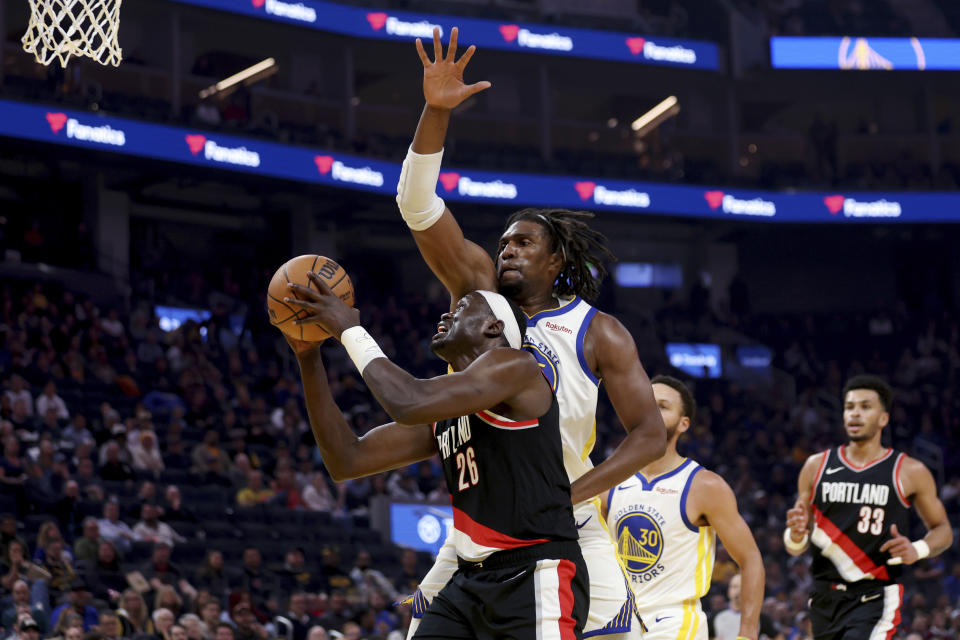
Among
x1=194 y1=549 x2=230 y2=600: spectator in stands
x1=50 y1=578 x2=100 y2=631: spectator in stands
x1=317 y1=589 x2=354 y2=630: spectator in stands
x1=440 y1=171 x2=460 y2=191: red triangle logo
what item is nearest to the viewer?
x1=50 y1=578 x2=100 y2=631: spectator in stands

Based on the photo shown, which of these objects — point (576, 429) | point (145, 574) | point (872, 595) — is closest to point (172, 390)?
point (145, 574)

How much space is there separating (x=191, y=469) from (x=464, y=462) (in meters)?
11.9

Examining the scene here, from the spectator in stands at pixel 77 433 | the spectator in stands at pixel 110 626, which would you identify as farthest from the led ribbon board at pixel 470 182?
the spectator in stands at pixel 110 626

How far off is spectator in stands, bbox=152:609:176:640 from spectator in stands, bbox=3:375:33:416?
16.2 ft

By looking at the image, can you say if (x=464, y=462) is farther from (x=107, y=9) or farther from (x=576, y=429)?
(x=107, y=9)

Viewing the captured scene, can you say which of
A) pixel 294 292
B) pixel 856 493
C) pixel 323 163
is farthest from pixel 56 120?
pixel 294 292

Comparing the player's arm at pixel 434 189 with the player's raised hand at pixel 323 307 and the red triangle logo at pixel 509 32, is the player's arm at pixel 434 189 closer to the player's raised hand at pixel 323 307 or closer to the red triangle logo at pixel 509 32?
the player's raised hand at pixel 323 307

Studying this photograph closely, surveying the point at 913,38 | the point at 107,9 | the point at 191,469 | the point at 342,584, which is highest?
the point at 913,38

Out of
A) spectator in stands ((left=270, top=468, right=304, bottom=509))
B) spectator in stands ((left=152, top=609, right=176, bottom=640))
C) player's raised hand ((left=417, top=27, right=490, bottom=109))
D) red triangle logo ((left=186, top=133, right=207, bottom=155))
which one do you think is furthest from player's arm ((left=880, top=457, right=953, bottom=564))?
red triangle logo ((left=186, top=133, right=207, bottom=155))

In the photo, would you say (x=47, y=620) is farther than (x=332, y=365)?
No

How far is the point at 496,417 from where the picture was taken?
427cm

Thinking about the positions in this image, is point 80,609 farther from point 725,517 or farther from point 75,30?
point 725,517

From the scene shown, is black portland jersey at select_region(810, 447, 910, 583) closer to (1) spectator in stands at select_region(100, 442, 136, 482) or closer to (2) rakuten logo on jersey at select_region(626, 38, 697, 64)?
(1) spectator in stands at select_region(100, 442, 136, 482)

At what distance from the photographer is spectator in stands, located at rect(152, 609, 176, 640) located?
10766 millimetres
